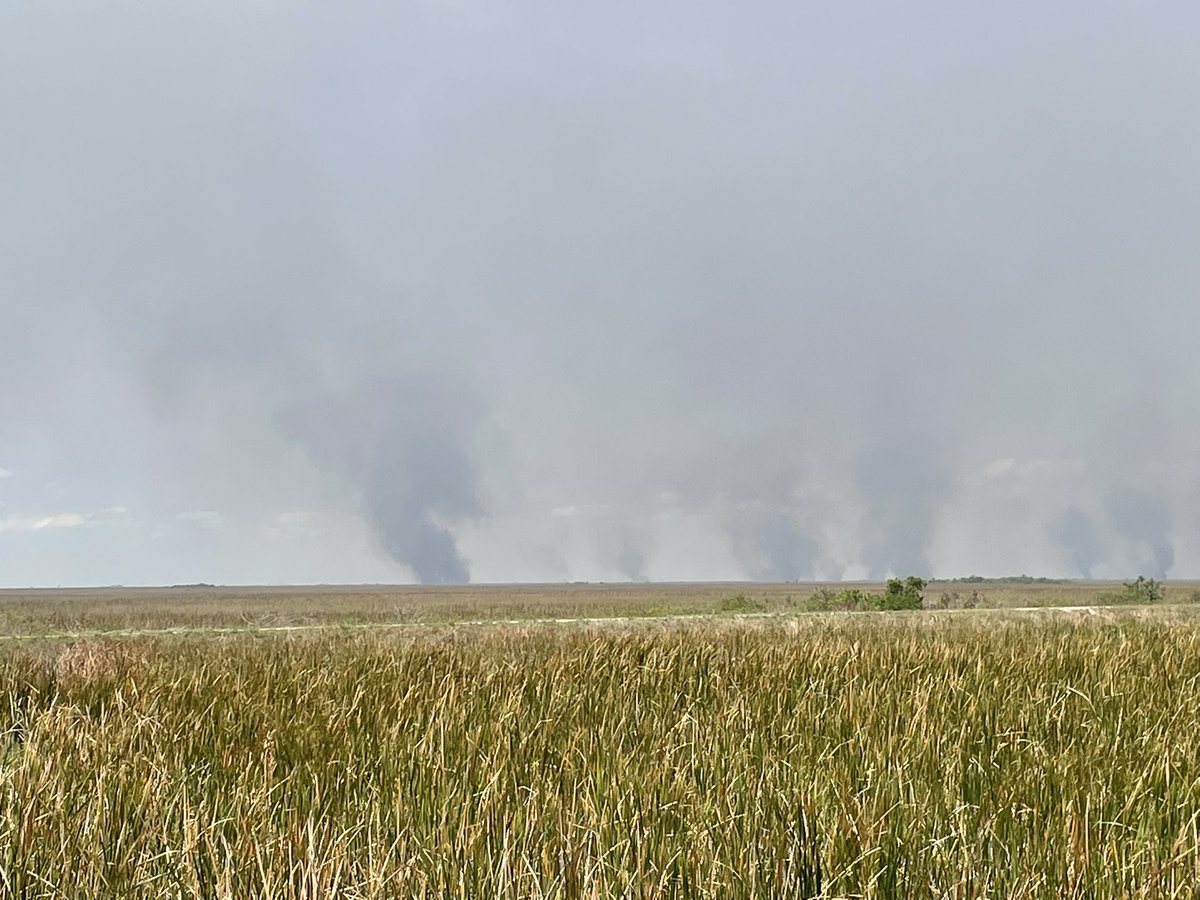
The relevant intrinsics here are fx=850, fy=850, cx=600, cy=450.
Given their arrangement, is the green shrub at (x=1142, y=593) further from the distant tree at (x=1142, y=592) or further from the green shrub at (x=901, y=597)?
the green shrub at (x=901, y=597)

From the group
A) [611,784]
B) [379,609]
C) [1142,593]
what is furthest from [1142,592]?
[611,784]

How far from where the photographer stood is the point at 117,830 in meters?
3.48

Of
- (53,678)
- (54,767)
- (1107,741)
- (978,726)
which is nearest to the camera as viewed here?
(54,767)

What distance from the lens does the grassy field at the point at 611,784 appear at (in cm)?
281

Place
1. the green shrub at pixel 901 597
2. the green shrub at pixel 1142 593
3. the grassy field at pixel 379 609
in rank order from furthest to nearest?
the green shrub at pixel 1142 593
the green shrub at pixel 901 597
the grassy field at pixel 379 609

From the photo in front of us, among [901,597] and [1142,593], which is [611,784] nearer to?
[901,597]

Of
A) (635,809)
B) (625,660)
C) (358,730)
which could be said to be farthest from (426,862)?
(625,660)

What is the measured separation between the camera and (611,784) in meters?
3.59

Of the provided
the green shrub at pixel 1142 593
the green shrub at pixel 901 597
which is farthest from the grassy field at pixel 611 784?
the green shrub at pixel 1142 593

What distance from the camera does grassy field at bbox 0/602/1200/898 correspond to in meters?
2.81

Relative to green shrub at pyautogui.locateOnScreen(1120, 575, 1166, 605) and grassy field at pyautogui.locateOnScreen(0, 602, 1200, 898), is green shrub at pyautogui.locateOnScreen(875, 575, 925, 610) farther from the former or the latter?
grassy field at pyautogui.locateOnScreen(0, 602, 1200, 898)

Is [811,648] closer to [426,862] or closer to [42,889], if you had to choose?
[426,862]

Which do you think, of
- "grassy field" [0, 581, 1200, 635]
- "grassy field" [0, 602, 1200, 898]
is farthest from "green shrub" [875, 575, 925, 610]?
"grassy field" [0, 602, 1200, 898]

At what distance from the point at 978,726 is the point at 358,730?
4.06m
